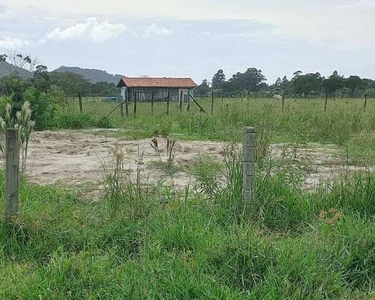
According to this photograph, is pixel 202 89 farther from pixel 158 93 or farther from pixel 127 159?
pixel 127 159

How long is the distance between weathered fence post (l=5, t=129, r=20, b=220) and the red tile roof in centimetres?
4244

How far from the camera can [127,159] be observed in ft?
25.6

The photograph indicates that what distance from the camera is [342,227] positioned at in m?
3.38

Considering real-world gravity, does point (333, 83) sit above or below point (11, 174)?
above

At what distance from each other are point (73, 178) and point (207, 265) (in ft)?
12.5

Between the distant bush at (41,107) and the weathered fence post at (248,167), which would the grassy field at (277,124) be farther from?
the weathered fence post at (248,167)

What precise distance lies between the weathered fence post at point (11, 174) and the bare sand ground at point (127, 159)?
1.50 metres

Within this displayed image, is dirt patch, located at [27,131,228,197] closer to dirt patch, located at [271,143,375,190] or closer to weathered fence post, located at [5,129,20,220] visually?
dirt patch, located at [271,143,375,190]

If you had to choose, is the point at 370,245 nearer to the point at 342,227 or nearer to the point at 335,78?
the point at 342,227

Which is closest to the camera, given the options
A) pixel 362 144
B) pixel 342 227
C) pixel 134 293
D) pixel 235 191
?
pixel 134 293

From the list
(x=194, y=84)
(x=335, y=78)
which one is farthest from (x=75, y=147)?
(x=335, y=78)

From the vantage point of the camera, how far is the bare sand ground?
588 centimetres

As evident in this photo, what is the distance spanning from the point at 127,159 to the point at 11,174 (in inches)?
168

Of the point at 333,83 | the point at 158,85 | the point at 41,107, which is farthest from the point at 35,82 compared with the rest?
the point at 333,83
